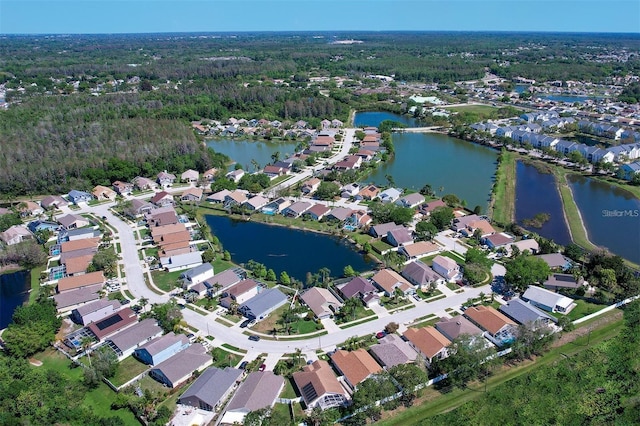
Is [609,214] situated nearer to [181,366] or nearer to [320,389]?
[320,389]

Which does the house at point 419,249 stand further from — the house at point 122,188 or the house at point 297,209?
the house at point 122,188

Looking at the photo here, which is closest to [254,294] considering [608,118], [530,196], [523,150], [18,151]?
[530,196]

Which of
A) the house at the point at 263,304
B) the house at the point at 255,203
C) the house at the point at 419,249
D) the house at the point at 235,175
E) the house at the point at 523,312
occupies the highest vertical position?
the house at the point at 235,175

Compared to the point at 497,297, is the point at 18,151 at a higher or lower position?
higher

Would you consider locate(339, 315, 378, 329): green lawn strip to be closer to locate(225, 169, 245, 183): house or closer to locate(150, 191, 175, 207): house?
locate(150, 191, 175, 207): house

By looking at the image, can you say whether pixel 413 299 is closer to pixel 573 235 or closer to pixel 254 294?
pixel 254 294

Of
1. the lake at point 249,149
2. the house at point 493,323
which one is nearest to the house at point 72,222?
the lake at point 249,149
